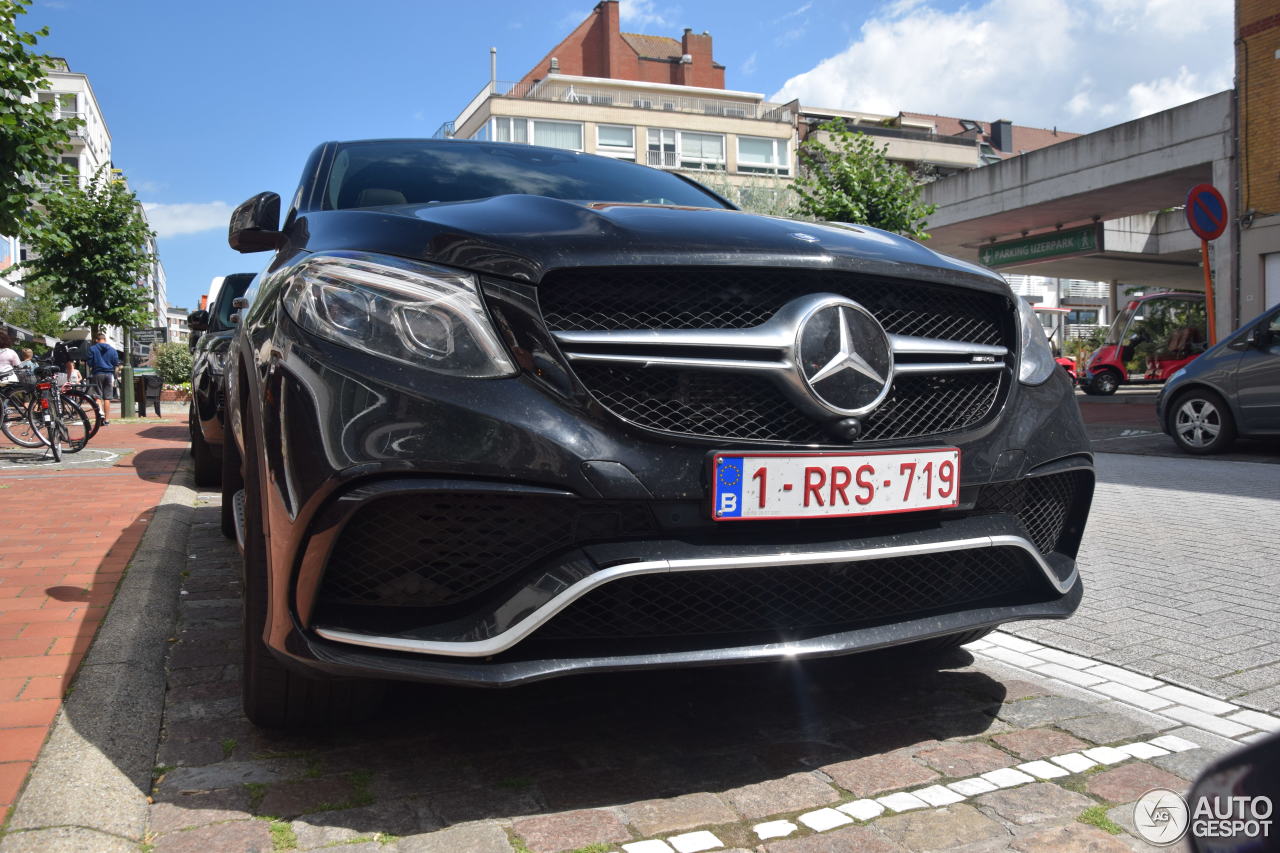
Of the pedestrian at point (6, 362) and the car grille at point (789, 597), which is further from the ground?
the pedestrian at point (6, 362)

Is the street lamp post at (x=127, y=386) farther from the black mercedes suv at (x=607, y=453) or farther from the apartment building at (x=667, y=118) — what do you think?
the apartment building at (x=667, y=118)

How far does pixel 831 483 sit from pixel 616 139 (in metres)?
56.2

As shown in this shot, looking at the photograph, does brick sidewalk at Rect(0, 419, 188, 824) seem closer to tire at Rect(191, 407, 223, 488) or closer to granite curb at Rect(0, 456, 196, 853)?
granite curb at Rect(0, 456, 196, 853)

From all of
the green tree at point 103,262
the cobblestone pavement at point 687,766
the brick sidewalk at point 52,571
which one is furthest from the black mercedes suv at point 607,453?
the green tree at point 103,262

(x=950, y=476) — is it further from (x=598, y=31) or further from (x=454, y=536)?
(x=598, y=31)

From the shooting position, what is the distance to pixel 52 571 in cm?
443

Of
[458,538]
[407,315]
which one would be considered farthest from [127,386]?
[458,538]

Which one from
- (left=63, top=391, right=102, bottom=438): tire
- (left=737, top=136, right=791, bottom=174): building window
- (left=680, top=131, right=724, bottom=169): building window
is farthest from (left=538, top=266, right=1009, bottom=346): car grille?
(left=737, top=136, right=791, bottom=174): building window

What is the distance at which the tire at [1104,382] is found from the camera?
24384mm

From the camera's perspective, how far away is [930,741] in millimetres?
2545

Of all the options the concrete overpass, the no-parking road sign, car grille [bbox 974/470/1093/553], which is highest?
the concrete overpass

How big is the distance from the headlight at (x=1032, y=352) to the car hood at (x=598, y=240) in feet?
0.43

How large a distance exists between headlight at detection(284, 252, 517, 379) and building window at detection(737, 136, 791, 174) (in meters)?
58.4

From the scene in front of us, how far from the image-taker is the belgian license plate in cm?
209
